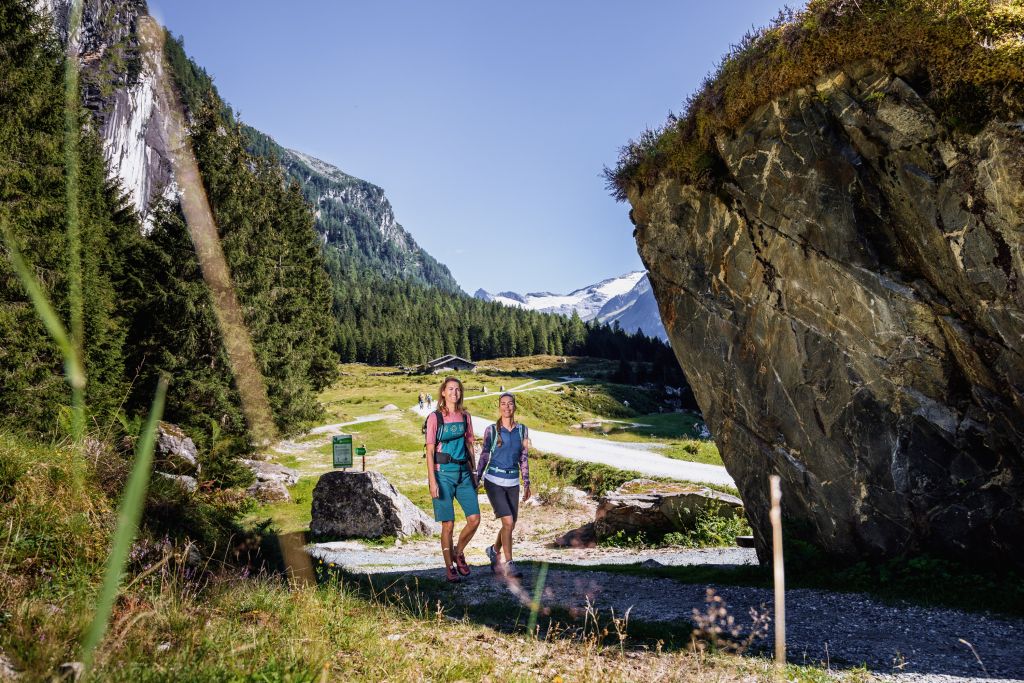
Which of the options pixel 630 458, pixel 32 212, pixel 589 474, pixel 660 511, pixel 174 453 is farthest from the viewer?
pixel 630 458

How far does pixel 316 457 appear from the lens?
31.3 meters

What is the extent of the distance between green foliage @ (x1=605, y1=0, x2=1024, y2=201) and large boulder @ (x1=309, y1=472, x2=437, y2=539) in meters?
12.9

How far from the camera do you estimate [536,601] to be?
25.3ft

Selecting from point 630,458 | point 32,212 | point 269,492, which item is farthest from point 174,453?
point 630,458

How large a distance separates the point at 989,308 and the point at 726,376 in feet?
13.6

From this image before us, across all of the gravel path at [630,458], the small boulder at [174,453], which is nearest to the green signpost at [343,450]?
the gravel path at [630,458]

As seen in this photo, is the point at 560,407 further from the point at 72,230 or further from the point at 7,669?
the point at 7,669

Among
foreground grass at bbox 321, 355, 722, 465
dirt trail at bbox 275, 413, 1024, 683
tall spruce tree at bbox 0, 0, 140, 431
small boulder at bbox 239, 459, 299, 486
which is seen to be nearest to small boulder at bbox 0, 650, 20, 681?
dirt trail at bbox 275, 413, 1024, 683

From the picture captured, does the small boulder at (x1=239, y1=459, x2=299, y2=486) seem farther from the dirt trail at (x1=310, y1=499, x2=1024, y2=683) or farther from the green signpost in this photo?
the dirt trail at (x1=310, y1=499, x2=1024, y2=683)

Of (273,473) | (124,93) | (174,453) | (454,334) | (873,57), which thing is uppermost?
(124,93)

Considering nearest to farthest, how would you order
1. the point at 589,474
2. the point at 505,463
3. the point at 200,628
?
the point at 200,628
the point at 505,463
the point at 589,474

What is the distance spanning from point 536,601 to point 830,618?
3.83m

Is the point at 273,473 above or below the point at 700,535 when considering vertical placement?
above

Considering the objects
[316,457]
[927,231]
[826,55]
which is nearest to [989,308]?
[927,231]
